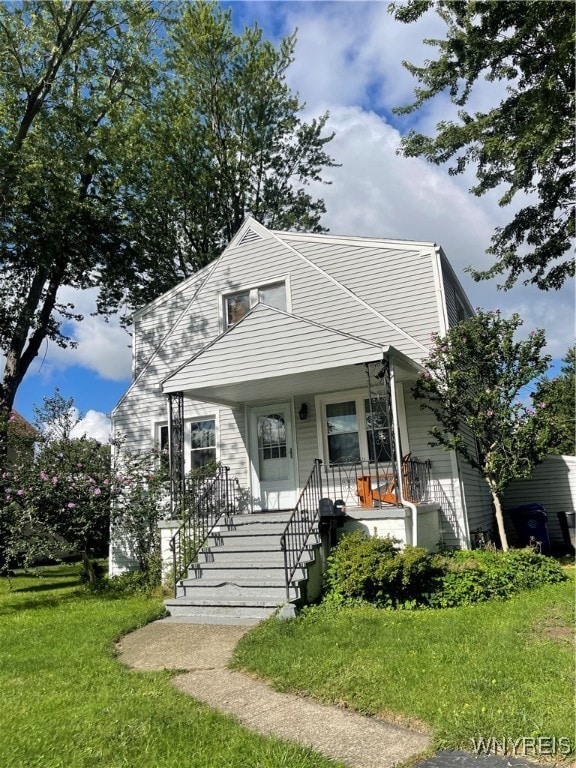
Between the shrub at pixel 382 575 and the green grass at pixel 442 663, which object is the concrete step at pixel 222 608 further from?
the shrub at pixel 382 575

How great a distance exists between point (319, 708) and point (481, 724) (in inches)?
47.2

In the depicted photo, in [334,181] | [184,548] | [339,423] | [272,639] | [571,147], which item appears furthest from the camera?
[334,181]

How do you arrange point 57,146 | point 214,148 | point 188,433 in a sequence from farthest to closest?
1. point 214,148
2. point 57,146
3. point 188,433

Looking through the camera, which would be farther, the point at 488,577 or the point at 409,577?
the point at 488,577

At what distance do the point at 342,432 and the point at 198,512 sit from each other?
3.32m

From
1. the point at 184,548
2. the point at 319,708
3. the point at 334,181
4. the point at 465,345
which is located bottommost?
the point at 319,708

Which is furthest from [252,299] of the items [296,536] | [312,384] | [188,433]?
[296,536]

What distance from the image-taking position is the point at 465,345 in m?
9.62

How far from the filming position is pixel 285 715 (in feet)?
13.0

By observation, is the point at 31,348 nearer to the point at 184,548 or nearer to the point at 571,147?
the point at 184,548

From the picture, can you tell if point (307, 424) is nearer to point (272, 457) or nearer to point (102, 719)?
point (272, 457)

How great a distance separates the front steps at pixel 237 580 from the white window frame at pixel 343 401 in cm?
238

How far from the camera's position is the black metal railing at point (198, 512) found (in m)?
8.78

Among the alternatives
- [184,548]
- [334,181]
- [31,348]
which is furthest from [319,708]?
[334,181]
